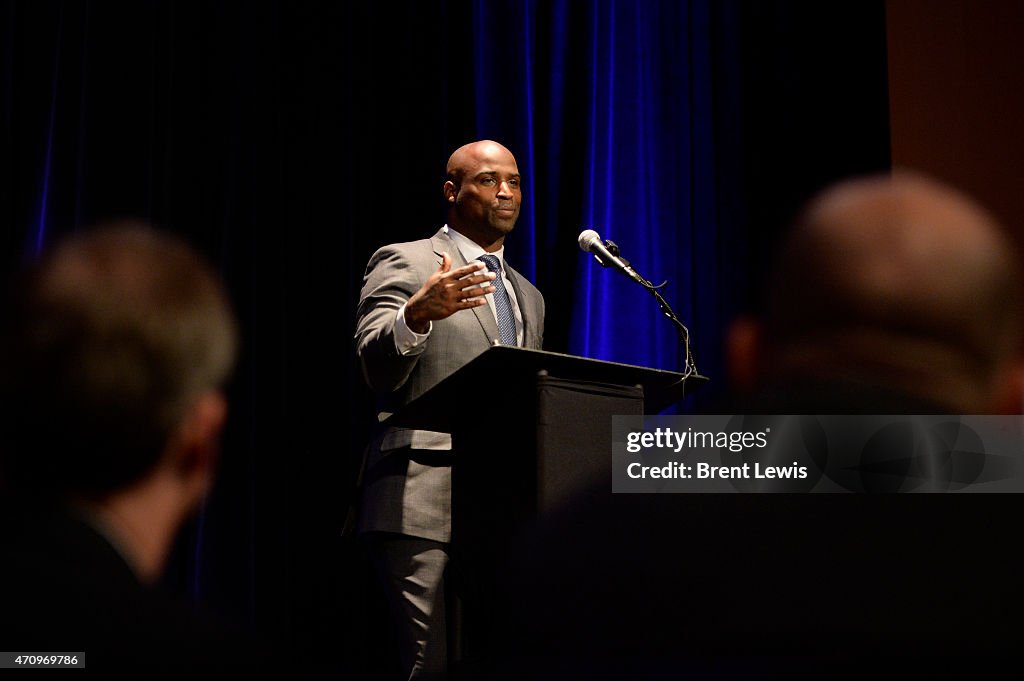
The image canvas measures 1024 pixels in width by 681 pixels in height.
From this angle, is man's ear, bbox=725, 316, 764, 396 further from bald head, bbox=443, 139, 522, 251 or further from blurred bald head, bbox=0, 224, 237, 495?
bald head, bbox=443, 139, 522, 251

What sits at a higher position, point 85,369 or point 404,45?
point 404,45

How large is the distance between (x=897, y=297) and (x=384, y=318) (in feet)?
6.10

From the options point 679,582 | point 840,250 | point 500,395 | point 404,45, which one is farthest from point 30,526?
point 404,45

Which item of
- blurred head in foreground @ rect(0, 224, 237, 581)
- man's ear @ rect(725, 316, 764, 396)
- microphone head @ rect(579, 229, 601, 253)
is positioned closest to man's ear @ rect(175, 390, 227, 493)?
blurred head in foreground @ rect(0, 224, 237, 581)

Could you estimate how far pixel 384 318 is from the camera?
7.96 feet

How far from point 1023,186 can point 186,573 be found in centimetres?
331

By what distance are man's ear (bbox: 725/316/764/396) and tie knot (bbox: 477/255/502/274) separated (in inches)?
83.9

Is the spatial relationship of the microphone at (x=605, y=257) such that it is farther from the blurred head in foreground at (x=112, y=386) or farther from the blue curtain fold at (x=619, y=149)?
the blurred head in foreground at (x=112, y=386)

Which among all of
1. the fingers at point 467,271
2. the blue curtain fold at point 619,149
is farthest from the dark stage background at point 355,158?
the fingers at point 467,271

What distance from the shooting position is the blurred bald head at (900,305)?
64 centimetres

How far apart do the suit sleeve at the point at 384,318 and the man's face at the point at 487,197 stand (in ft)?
1.22

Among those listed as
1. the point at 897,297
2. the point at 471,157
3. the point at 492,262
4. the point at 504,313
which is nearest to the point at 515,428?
the point at 504,313

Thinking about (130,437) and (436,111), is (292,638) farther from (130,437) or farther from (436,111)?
(130,437)

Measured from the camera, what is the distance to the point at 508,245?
3783 mm
